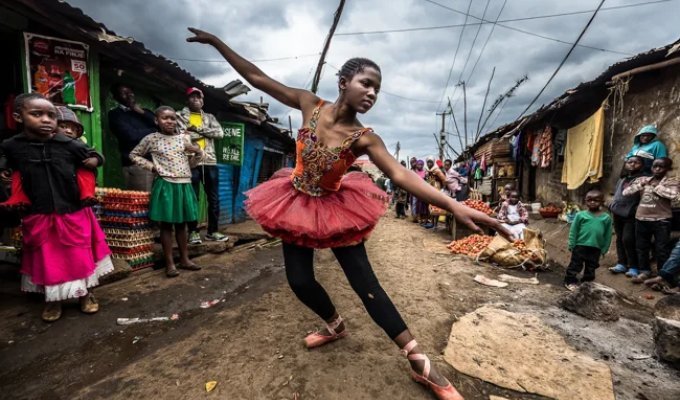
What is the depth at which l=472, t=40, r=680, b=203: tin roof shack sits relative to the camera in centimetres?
491

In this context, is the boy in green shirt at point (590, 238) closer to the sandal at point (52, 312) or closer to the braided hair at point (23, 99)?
the sandal at point (52, 312)

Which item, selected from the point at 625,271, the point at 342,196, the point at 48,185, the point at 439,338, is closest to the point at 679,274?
the point at 625,271

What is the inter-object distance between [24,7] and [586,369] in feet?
18.6

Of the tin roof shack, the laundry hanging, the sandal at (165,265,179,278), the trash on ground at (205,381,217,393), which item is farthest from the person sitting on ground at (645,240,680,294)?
the sandal at (165,265,179,278)

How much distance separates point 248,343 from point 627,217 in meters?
5.63

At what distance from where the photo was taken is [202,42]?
2.32 m

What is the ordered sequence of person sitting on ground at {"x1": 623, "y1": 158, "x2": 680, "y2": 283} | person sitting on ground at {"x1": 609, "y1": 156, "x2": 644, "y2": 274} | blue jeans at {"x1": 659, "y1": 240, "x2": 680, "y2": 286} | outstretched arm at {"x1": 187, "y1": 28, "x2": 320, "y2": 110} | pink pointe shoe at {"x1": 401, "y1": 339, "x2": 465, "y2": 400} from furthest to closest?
person sitting on ground at {"x1": 609, "y1": 156, "x2": 644, "y2": 274}, person sitting on ground at {"x1": 623, "y1": 158, "x2": 680, "y2": 283}, blue jeans at {"x1": 659, "y1": 240, "x2": 680, "y2": 286}, outstretched arm at {"x1": 187, "y1": 28, "x2": 320, "y2": 110}, pink pointe shoe at {"x1": 401, "y1": 339, "x2": 465, "y2": 400}

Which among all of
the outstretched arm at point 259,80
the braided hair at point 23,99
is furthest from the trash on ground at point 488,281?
the braided hair at point 23,99

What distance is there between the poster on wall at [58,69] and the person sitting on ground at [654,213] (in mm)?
7502

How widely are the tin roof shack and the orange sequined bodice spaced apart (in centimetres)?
540

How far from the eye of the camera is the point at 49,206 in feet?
8.33

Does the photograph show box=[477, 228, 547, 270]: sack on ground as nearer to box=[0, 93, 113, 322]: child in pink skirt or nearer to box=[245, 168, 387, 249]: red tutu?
box=[245, 168, 387, 249]: red tutu

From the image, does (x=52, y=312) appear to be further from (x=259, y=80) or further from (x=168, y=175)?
(x=259, y=80)

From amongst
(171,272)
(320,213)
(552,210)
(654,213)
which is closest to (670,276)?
(654,213)
